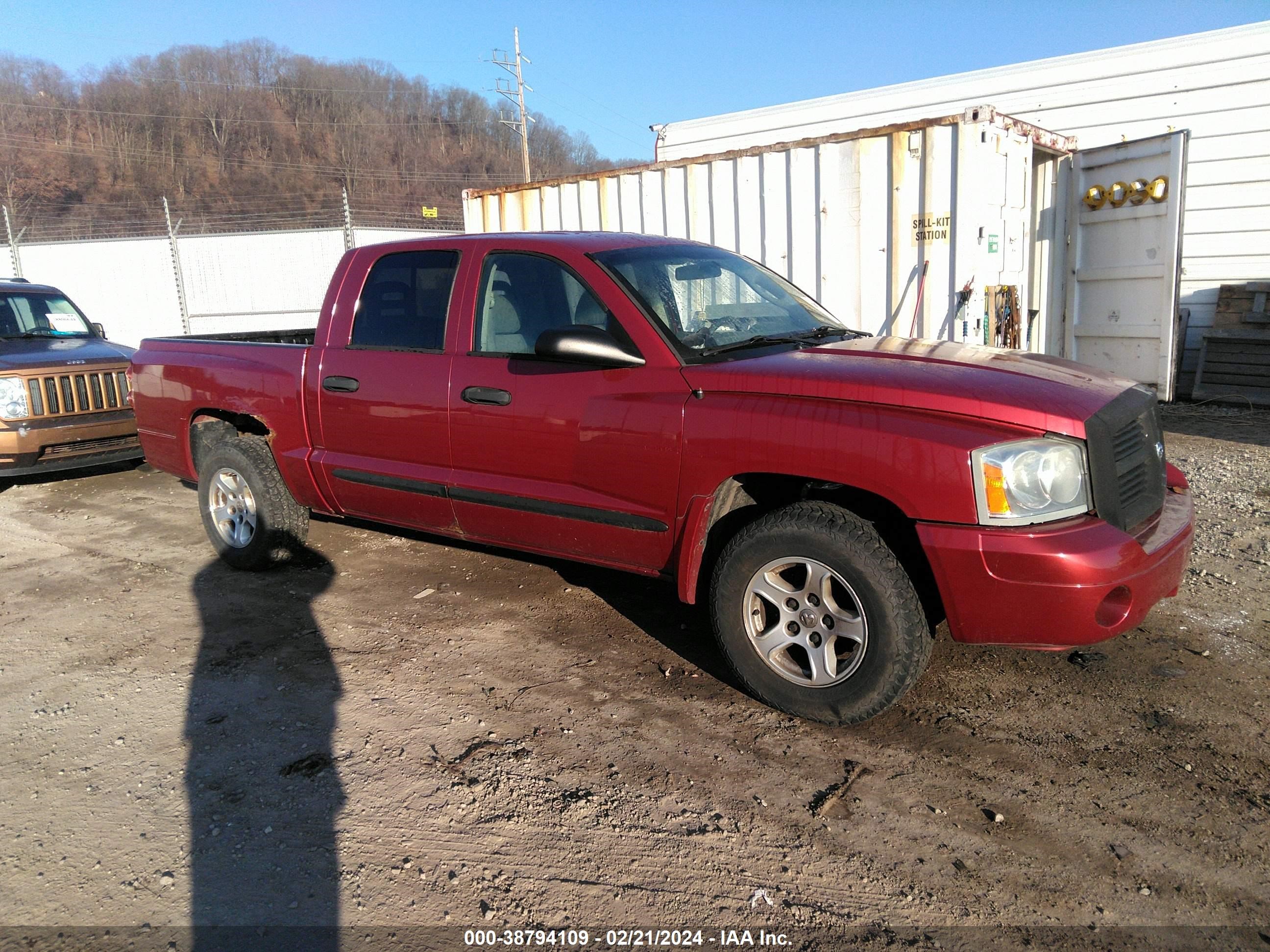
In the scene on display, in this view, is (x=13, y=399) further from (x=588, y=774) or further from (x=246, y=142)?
(x=246, y=142)

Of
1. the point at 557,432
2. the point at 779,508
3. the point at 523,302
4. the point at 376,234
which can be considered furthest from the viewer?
the point at 376,234

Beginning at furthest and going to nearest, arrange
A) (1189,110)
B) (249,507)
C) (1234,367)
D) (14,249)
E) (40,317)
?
1. (14,249)
2. (1234,367)
3. (1189,110)
4. (40,317)
5. (249,507)

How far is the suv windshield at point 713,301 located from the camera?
374 cm

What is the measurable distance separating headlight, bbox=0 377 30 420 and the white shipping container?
439 cm

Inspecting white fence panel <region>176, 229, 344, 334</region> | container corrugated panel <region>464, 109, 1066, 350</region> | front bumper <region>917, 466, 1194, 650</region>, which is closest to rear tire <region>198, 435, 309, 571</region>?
front bumper <region>917, 466, 1194, 650</region>

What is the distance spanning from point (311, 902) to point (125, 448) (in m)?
6.55

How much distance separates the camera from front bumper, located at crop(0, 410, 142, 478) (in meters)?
7.14

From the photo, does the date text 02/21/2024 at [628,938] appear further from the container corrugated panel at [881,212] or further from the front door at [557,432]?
the container corrugated panel at [881,212]

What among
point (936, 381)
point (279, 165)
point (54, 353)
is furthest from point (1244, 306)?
point (279, 165)

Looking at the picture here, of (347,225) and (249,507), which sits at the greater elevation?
(347,225)

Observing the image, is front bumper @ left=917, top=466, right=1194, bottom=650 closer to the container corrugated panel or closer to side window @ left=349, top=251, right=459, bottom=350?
side window @ left=349, top=251, right=459, bottom=350

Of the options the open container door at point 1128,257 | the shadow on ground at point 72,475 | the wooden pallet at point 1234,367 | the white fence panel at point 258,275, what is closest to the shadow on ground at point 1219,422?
the wooden pallet at point 1234,367

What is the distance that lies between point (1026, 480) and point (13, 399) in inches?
297

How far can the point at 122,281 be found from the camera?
53.0 feet
